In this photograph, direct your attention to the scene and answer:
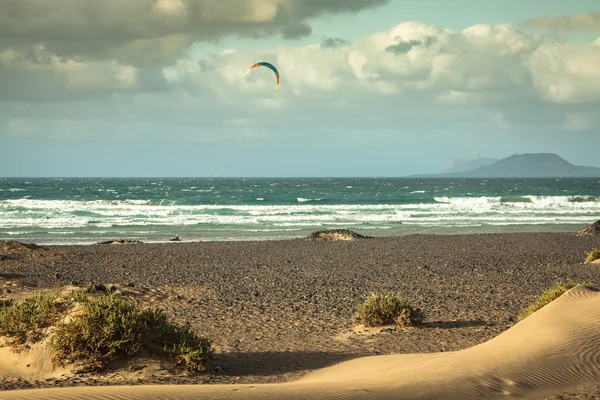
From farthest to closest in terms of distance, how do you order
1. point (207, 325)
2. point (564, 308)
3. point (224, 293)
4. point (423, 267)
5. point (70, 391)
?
point (423, 267)
point (224, 293)
point (207, 325)
point (564, 308)
point (70, 391)

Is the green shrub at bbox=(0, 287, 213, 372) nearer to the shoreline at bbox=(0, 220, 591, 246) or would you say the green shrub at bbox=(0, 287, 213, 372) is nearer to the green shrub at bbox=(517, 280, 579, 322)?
the green shrub at bbox=(517, 280, 579, 322)

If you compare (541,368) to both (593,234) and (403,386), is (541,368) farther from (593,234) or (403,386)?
(593,234)

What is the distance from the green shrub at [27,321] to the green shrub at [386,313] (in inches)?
193

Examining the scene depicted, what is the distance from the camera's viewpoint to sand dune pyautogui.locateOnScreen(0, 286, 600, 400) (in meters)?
5.75

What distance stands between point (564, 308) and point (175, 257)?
13595mm

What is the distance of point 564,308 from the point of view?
9383 millimetres

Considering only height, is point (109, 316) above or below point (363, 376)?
above

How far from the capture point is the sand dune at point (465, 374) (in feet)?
18.9

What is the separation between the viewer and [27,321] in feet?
25.0

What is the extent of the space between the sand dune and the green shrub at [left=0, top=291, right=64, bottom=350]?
44 cm

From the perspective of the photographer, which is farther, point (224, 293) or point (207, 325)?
point (224, 293)

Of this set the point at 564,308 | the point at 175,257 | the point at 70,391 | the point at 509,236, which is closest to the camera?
the point at 70,391

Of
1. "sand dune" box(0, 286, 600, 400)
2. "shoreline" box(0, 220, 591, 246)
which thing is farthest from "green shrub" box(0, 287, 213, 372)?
"shoreline" box(0, 220, 591, 246)

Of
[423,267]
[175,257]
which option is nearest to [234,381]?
[423,267]
